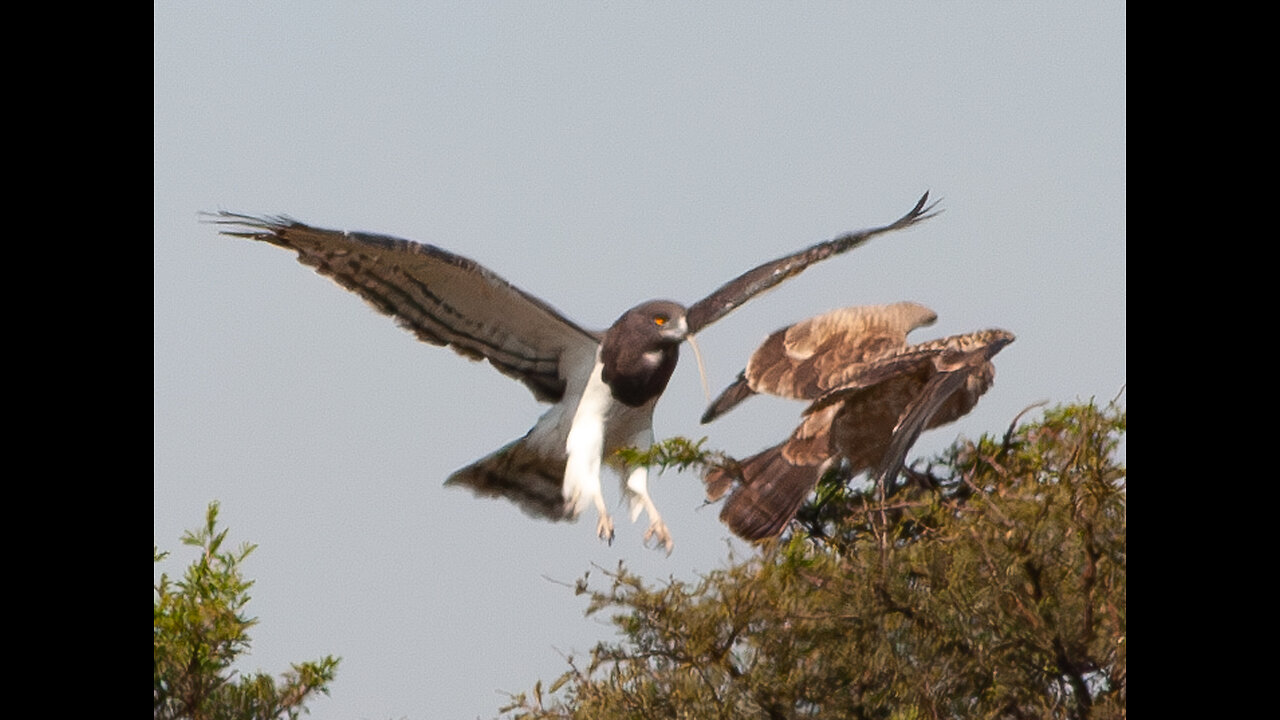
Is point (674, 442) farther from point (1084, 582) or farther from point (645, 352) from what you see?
point (645, 352)

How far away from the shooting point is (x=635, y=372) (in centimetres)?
641

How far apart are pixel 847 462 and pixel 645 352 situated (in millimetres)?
1065

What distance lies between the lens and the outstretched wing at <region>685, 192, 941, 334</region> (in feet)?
20.2

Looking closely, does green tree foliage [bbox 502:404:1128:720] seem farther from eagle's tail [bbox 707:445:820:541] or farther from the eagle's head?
the eagle's head

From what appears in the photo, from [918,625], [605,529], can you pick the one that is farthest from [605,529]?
[918,625]

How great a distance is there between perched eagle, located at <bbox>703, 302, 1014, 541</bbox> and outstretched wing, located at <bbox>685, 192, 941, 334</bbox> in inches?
15.9

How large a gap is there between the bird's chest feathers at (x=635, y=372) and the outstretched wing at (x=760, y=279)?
22cm

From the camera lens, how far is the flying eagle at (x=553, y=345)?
6.12 metres

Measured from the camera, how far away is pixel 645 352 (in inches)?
253

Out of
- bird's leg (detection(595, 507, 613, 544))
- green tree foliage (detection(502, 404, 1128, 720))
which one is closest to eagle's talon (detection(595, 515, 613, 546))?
bird's leg (detection(595, 507, 613, 544))

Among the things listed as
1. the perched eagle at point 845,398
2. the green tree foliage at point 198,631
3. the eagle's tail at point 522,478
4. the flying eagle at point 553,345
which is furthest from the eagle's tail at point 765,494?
the green tree foliage at point 198,631

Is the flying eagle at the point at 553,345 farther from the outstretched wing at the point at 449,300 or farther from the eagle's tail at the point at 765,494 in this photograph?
the eagle's tail at the point at 765,494
